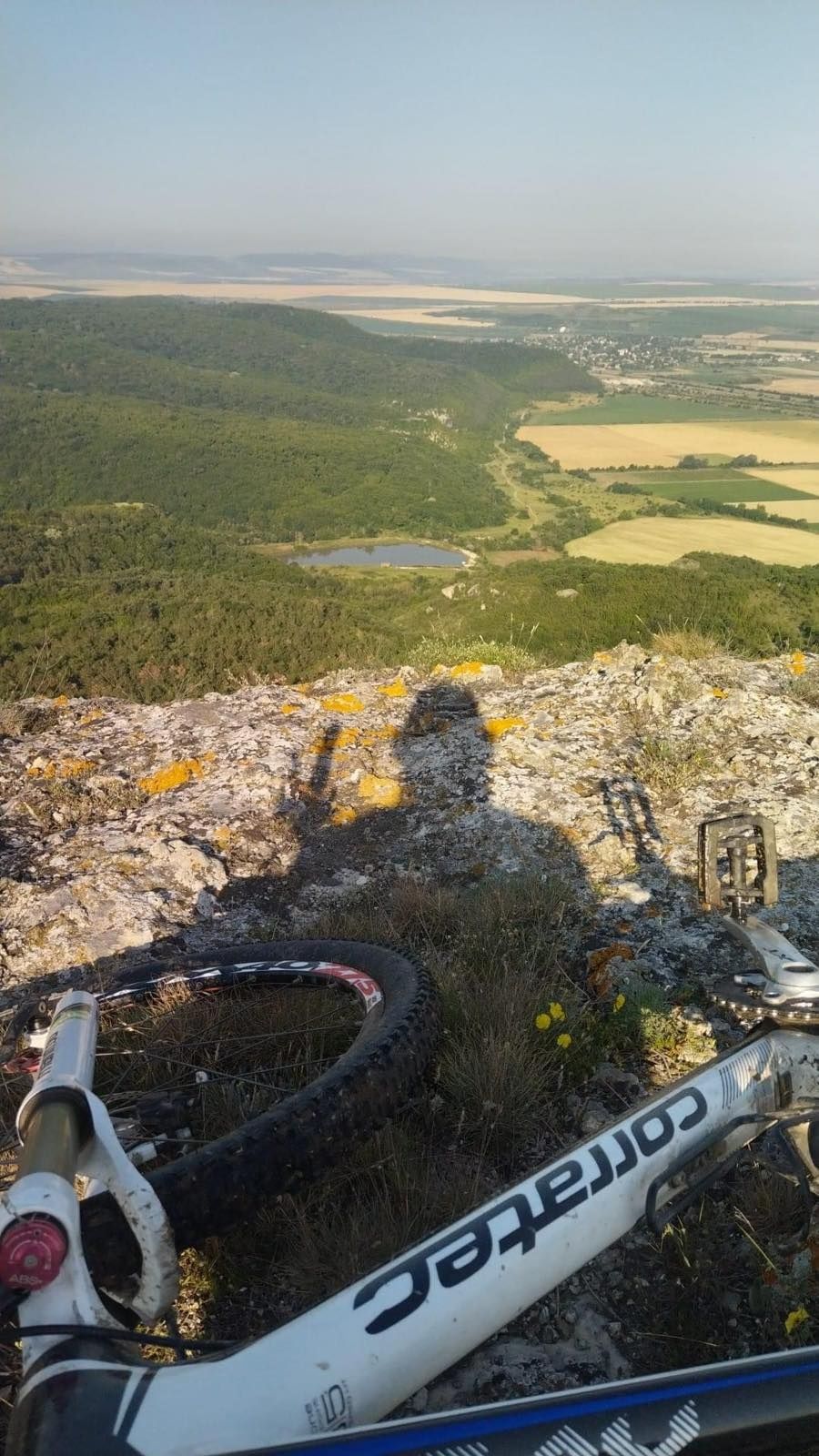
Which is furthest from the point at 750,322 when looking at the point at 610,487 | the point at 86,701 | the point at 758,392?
the point at 86,701

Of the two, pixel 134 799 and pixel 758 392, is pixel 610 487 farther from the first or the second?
pixel 134 799

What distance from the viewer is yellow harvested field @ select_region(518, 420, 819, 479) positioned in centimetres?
6112

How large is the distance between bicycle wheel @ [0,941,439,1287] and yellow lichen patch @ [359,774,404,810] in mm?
2169

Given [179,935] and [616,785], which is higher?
[616,785]

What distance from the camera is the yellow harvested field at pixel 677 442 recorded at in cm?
6112

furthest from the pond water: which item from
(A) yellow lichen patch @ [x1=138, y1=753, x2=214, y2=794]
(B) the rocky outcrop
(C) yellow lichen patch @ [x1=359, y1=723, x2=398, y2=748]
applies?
(A) yellow lichen patch @ [x1=138, y1=753, x2=214, y2=794]

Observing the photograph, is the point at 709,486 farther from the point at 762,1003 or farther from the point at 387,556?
the point at 762,1003

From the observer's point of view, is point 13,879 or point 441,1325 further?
point 13,879

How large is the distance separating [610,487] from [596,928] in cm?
6622

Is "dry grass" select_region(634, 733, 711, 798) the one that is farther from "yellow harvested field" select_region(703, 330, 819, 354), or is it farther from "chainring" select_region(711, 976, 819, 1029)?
"yellow harvested field" select_region(703, 330, 819, 354)

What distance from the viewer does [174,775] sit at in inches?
223

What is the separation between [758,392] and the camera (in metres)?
82.8

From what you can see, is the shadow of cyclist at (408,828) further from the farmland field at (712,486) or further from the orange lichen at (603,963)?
the farmland field at (712,486)

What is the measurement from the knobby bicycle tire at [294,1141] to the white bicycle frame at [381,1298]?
0.15 meters
